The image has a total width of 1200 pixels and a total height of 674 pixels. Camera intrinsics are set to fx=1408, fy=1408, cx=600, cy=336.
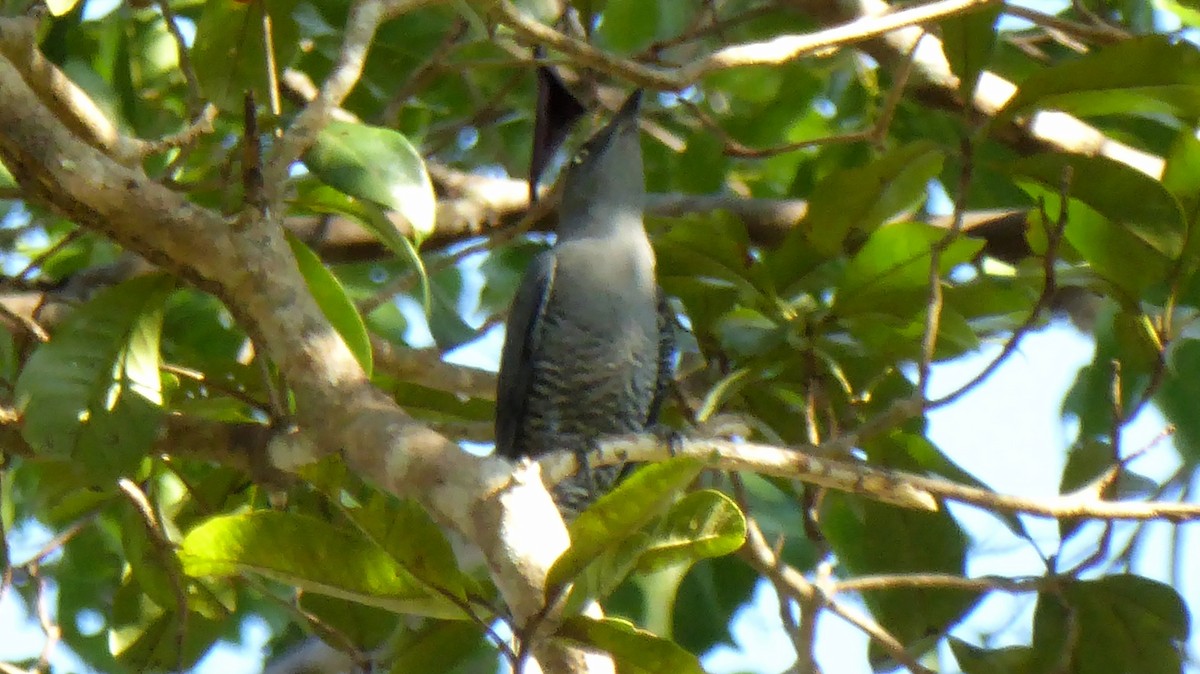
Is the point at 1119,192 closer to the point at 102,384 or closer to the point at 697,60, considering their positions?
the point at 697,60

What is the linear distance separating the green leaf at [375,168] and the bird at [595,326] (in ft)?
2.96

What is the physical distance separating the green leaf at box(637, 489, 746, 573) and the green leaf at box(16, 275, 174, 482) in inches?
40.8

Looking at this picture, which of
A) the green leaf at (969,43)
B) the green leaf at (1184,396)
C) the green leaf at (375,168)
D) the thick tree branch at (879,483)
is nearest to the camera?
the thick tree branch at (879,483)

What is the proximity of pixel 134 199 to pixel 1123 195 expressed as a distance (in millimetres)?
1572

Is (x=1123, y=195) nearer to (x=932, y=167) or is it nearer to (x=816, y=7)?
(x=932, y=167)

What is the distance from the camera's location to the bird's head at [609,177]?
3.14m

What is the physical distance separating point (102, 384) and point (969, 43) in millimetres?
1548

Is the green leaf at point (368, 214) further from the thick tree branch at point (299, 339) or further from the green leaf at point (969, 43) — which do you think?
the green leaf at point (969, 43)

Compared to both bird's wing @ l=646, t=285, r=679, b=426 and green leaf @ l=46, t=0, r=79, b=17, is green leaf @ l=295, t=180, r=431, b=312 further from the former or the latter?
bird's wing @ l=646, t=285, r=679, b=426

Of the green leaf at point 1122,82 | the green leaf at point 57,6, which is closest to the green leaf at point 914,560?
the green leaf at point 1122,82

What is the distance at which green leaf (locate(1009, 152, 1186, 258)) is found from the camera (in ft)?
7.57

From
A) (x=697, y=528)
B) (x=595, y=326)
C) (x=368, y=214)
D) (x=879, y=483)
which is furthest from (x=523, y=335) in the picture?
(x=697, y=528)

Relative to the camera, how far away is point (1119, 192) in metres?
2.36

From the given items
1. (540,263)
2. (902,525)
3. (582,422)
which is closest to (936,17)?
(902,525)
